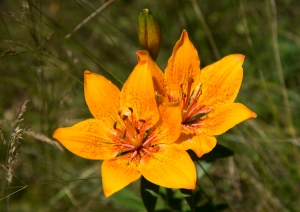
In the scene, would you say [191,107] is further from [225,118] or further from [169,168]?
[169,168]

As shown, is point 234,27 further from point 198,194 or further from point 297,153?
point 198,194

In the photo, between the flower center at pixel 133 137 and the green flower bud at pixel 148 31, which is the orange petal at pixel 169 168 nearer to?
the flower center at pixel 133 137

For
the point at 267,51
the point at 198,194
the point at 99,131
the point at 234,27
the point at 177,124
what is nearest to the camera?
the point at 177,124

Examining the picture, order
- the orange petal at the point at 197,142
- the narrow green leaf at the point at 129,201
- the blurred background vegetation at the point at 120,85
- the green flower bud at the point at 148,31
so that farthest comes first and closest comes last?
the blurred background vegetation at the point at 120,85 → the narrow green leaf at the point at 129,201 → the green flower bud at the point at 148,31 → the orange petal at the point at 197,142

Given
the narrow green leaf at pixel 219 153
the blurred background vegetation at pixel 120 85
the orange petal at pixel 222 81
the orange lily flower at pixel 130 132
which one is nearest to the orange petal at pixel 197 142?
the orange lily flower at pixel 130 132

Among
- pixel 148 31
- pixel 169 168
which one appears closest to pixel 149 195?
pixel 169 168

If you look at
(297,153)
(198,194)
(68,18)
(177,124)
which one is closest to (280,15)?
(297,153)
